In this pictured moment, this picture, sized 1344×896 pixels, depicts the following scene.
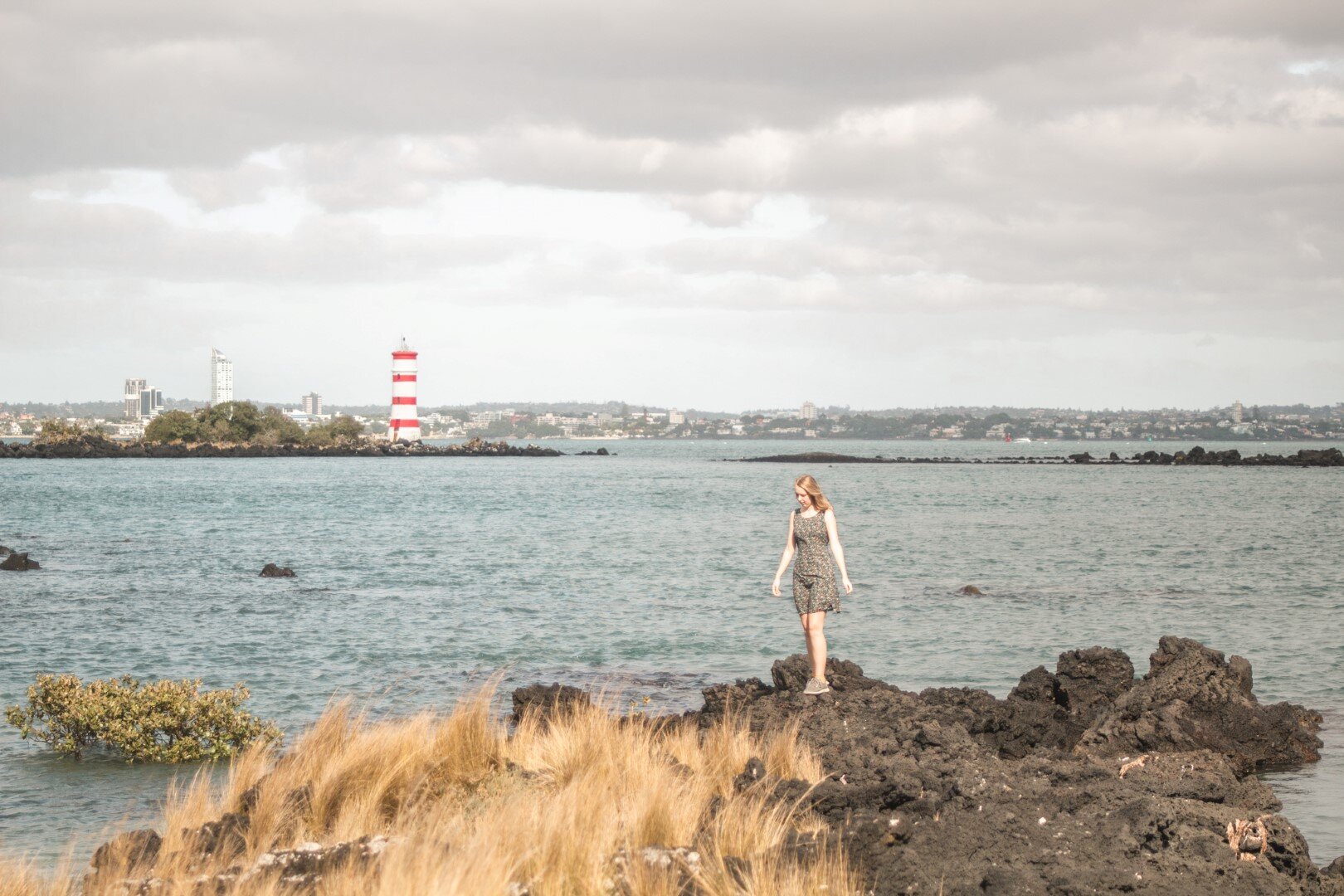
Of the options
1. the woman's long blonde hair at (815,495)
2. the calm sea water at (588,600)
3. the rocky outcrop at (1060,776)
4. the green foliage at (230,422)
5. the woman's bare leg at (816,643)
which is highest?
the green foliage at (230,422)

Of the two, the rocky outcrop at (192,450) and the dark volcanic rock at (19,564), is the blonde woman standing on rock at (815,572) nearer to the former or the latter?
the dark volcanic rock at (19,564)

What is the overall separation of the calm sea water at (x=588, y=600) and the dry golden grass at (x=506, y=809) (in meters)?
2.46

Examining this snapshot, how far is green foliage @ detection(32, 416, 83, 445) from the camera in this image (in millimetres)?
127250

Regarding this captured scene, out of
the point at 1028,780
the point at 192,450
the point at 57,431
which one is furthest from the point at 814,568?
the point at 57,431

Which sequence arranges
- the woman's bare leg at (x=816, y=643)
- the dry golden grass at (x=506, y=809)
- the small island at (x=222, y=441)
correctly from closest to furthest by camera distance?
the dry golden grass at (x=506, y=809) < the woman's bare leg at (x=816, y=643) < the small island at (x=222, y=441)

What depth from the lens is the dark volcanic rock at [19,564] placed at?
32.3 meters

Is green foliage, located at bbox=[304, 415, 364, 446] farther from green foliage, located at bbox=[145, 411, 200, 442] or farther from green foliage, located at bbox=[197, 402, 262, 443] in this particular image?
green foliage, located at bbox=[145, 411, 200, 442]

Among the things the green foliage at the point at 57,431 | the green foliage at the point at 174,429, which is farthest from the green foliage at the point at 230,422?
the green foliage at the point at 57,431

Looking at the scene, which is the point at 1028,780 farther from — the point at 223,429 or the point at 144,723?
the point at 223,429

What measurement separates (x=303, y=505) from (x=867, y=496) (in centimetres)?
3164

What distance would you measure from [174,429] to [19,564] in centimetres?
10708

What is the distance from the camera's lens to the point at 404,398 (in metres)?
140

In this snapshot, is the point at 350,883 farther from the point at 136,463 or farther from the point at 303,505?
the point at 136,463

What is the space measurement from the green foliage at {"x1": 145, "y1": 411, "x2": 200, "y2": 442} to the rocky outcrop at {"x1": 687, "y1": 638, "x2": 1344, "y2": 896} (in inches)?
5068
